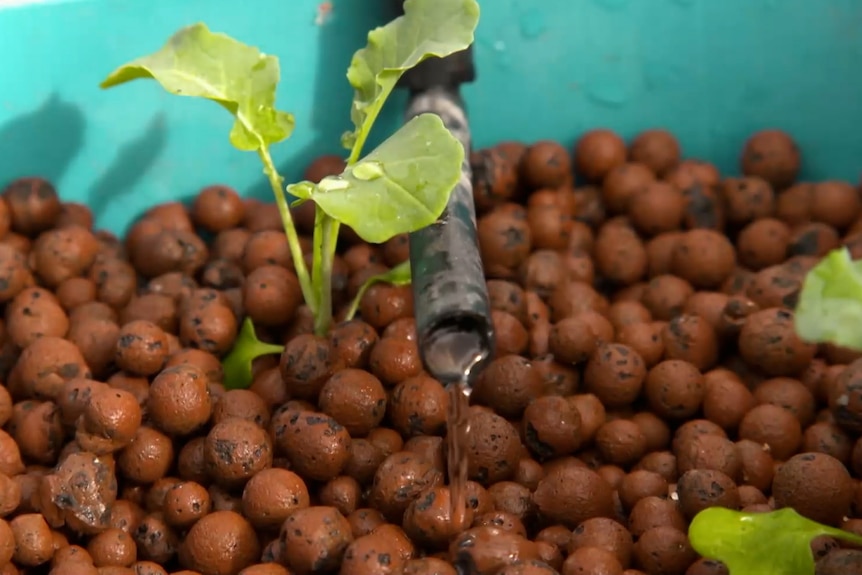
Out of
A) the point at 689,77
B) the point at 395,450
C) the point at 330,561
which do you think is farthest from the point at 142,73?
the point at 689,77

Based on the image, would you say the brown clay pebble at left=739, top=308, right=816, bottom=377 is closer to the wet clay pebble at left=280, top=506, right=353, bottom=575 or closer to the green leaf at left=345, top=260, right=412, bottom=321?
the green leaf at left=345, top=260, right=412, bottom=321

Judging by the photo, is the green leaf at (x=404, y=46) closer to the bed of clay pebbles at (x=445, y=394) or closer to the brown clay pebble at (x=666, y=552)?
the bed of clay pebbles at (x=445, y=394)

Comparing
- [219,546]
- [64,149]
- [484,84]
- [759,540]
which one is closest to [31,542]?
[219,546]

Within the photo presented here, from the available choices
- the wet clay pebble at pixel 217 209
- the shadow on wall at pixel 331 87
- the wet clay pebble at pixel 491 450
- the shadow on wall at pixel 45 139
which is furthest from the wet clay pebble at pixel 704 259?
the shadow on wall at pixel 45 139

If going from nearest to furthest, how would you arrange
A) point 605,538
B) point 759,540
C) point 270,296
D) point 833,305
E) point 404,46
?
point 833,305
point 759,540
point 605,538
point 404,46
point 270,296

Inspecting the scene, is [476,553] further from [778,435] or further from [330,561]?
[778,435]

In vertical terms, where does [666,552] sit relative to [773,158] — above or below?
below

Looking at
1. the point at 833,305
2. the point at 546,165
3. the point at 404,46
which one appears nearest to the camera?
the point at 833,305

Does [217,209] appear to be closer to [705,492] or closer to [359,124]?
[359,124]
